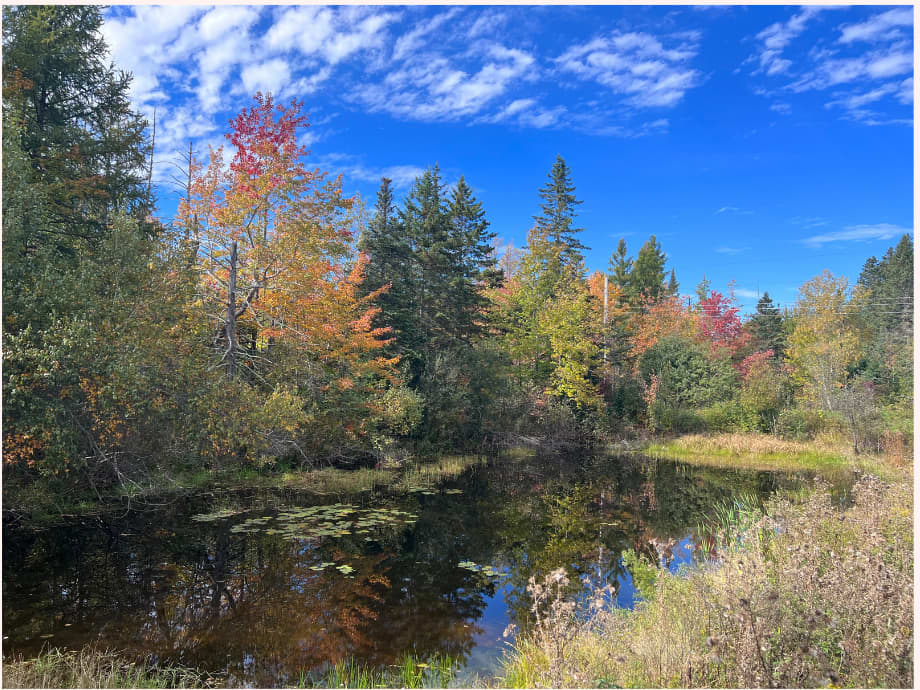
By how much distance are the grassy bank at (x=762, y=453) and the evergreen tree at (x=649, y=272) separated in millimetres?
21691

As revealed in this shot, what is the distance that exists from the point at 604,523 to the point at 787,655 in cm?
1000

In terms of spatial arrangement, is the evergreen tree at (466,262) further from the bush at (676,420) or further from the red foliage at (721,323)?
the red foliage at (721,323)

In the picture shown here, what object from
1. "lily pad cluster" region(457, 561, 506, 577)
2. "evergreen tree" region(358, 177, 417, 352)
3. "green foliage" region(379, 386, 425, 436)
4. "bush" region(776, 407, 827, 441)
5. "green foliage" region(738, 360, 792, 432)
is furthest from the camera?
"green foliage" region(738, 360, 792, 432)

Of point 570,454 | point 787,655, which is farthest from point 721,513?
point 570,454

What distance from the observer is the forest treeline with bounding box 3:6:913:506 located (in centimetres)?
1048

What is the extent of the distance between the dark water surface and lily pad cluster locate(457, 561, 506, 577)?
4 cm

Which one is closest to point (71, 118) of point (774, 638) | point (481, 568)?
point (481, 568)

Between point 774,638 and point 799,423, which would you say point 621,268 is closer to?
point 799,423

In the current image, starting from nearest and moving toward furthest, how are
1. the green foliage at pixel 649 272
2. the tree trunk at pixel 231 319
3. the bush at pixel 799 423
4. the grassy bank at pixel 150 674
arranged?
the grassy bank at pixel 150 674
the tree trunk at pixel 231 319
the bush at pixel 799 423
the green foliage at pixel 649 272

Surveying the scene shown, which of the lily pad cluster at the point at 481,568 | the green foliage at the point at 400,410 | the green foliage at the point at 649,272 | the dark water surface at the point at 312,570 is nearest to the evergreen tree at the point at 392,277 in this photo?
the green foliage at the point at 400,410

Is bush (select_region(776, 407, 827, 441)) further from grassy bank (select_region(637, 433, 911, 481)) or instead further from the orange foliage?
the orange foliage

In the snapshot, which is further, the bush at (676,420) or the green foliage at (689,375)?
the green foliage at (689,375)

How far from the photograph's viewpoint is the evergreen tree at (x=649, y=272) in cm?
4769

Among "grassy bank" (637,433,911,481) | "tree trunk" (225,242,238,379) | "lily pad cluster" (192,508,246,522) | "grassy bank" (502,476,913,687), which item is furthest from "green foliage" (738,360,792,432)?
"lily pad cluster" (192,508,246,522)
